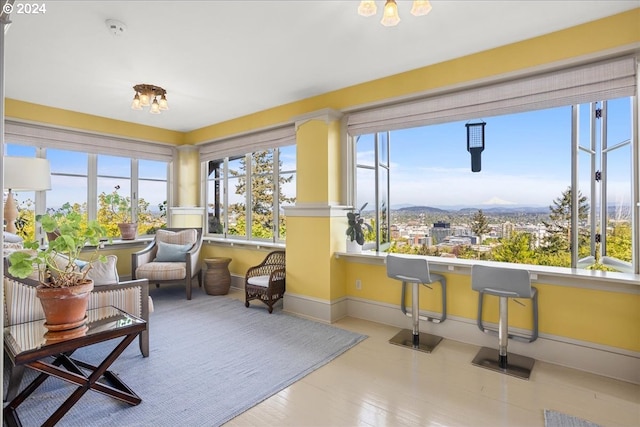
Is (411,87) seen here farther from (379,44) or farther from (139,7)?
(139,7)

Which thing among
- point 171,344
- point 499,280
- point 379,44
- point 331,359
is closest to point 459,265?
point 499,280

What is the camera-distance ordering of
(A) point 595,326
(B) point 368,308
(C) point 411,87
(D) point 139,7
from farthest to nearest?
(B) point 368,308 < (C) point 411,87 < (A) point 595,326 < (D) point 139,7

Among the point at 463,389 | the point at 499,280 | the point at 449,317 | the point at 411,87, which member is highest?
the point at 411,87

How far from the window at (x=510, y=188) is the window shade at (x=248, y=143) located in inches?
40.6

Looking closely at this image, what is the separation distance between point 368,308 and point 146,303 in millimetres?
2236

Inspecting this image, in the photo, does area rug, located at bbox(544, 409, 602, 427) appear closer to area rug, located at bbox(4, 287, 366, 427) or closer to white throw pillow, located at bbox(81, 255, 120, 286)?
area rug, located at bbox(4, 287, 366, 427)

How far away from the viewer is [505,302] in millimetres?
2629

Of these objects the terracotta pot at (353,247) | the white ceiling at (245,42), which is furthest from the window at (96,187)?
the terracotta pot at (353,247)

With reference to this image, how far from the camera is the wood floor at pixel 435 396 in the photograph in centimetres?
202

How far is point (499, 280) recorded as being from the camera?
261cm

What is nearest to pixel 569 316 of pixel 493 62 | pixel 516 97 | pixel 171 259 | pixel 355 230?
pixel 516 97

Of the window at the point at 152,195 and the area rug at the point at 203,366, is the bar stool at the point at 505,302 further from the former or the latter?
the window at the point at 152,195

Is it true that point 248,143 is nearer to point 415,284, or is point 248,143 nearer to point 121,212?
point 121,212

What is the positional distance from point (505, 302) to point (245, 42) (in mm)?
2982
